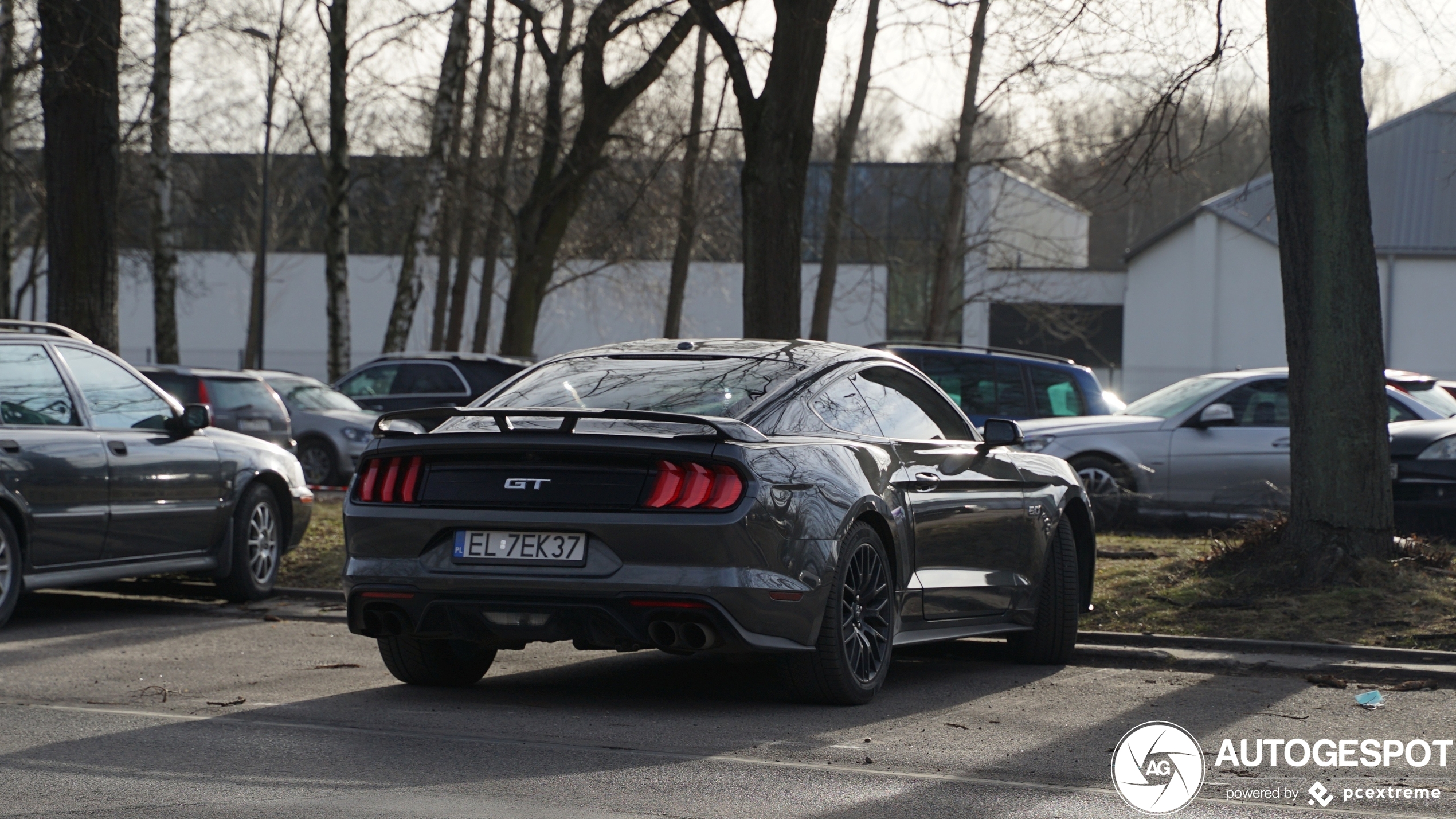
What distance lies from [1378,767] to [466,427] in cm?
342

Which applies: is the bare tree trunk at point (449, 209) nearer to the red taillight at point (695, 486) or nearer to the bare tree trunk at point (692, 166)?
the bare tree trunk at point (692, 166)

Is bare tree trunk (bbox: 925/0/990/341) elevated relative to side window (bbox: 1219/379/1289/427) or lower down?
elevated

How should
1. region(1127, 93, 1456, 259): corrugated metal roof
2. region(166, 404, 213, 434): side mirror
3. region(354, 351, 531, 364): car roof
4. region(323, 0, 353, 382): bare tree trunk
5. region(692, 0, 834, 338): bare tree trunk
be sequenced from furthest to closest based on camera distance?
1. region(1127, 93, 1456, 259): corrugated metal roof
2. region(323, 0, 353, 382): bare tree trunk
3. region(354, 351, 531, 364): car roof
4. region(692, 0, 834, 338): bare tree trunk
5. region(166, 404, 213, 434): side mirror

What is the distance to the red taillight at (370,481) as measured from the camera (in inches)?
250

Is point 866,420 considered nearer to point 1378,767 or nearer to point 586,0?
point 1378,767

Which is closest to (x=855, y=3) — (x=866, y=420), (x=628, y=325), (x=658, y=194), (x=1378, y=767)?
(x=866, y=420)

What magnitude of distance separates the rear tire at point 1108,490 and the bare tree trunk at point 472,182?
1303cm

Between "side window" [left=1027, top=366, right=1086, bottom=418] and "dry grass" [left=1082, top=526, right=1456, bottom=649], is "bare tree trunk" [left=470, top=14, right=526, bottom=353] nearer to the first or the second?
"side window" [left=1027, top=366, right=1086, bottom=418]

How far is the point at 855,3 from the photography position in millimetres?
13328

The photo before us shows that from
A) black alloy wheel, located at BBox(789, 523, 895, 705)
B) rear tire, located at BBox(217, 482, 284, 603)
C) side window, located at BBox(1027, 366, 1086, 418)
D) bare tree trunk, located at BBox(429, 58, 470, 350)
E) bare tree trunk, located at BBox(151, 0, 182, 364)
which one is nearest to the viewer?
black alloy wheel, located at BBox(789, 523, 895, 705)

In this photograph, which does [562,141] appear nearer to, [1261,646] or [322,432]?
[322,432]

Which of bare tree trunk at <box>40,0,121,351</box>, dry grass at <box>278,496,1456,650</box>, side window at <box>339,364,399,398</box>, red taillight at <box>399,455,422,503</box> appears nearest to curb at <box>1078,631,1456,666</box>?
dry grass at <box>278,496,1456,650</box>

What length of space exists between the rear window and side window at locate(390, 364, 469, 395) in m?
5.11

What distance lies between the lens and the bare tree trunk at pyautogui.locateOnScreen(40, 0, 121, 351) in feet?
48.7
